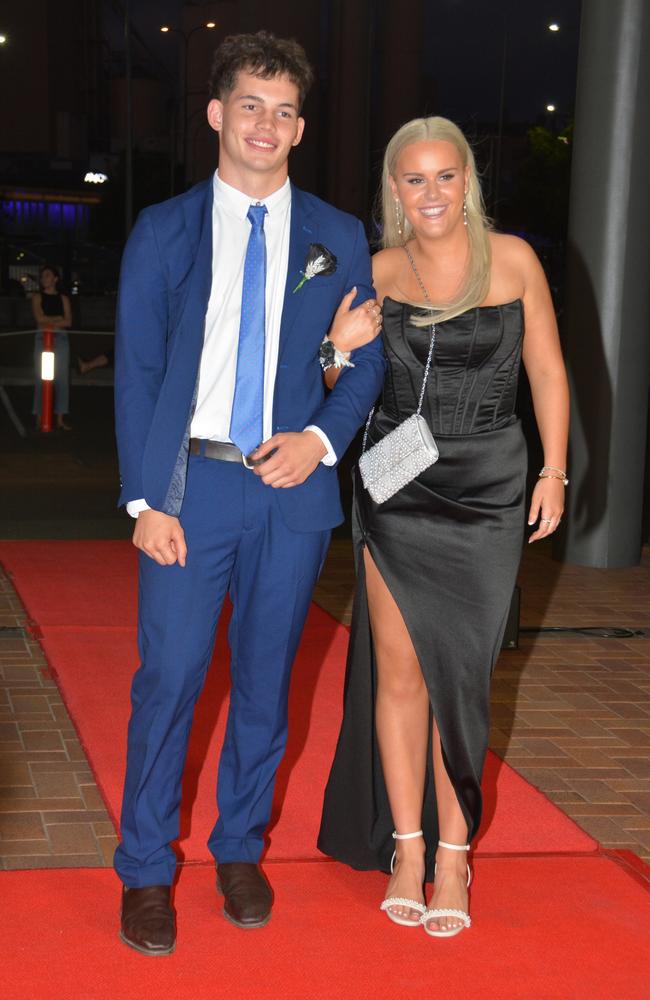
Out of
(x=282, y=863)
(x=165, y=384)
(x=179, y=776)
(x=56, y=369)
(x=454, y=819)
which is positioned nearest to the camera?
(x=165, y=384)

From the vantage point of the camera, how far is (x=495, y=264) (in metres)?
3.29

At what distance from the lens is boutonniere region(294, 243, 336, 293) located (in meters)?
3.08

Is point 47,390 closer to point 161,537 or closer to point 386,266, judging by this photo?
point 386,266

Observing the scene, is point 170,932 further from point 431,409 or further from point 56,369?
point 56,369

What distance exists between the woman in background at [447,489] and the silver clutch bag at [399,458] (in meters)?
0.06

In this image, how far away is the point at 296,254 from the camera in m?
3.10

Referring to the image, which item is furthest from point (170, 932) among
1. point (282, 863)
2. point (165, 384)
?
point (165, 384)

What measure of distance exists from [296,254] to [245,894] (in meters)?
1.54

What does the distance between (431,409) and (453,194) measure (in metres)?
0.52

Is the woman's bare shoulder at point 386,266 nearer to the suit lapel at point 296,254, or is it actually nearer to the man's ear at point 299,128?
the suit lapel at point 296,254

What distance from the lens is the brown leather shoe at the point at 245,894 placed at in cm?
323

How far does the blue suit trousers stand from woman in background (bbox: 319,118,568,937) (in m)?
0.28

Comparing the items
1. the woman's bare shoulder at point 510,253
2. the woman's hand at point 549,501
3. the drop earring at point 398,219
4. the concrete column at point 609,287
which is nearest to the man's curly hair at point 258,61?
the drop earring at point 398,219

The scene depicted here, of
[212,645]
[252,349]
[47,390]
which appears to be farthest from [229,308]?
[47,390]
